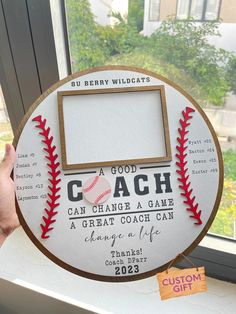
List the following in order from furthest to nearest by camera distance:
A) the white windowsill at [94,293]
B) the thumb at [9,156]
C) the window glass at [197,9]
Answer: the white windowsill at [94,293]
the window glass at [197,9]
the thumb at [9,156]

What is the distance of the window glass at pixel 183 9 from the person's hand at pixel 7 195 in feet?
1.34

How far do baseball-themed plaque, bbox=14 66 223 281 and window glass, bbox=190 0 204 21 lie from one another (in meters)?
0.20

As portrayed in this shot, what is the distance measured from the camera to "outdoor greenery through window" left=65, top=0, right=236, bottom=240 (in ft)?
2.17

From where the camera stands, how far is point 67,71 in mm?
773

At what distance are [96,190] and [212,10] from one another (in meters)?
0.40

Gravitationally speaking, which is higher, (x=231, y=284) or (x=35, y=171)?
(x=35, y=171)

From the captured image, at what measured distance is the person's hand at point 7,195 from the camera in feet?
1.73

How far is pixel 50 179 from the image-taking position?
529mm

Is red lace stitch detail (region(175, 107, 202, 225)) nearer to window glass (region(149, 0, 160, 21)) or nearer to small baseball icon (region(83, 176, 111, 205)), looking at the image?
small baseball icon (region(83, 176, 111, 205))

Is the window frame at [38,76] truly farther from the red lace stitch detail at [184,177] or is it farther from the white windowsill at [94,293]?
the red lace stitch detail at [184,177]

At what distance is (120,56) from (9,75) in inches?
10.4

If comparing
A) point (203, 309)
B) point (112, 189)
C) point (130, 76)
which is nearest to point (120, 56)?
point (130, 76)

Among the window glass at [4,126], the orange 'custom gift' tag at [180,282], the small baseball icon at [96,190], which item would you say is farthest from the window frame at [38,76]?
the small baseball icon at [96,190]

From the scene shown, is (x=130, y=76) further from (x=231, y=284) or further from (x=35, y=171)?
(x=231, y=284)
